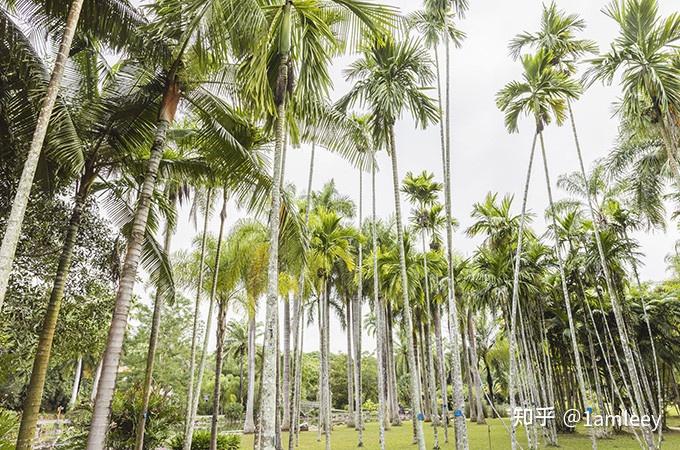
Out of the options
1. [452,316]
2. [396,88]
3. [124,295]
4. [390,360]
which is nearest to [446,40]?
[396,88]

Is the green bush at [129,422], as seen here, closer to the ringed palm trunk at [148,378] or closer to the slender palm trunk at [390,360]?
the ringed palm trunk at [148,378]

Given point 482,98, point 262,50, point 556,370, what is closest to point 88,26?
point 262,50

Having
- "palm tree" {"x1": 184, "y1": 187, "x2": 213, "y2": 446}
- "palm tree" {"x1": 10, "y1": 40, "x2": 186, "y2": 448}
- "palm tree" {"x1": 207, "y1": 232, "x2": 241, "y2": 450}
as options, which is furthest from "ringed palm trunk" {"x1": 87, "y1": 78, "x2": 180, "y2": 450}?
"palm tree" {"x1": 207, "y1": 232, "x2": 241, "y2": 450}

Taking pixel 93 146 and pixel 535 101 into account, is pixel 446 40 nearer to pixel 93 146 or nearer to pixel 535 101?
pixel 535 101

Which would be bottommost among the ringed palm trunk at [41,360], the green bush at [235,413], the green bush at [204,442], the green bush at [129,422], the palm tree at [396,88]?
the green bush at [235,413]

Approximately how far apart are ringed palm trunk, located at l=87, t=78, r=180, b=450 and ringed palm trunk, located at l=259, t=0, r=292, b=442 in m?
1.99

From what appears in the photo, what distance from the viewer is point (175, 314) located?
29.3 meters

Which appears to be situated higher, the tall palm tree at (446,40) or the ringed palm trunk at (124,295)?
the tall palm tree at (446,40)

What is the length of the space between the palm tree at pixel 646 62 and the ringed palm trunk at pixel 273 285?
8.55 metres

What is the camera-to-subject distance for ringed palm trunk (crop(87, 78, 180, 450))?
5180 mm

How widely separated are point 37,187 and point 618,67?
13322 millimetres

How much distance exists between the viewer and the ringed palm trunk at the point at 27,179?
11.7 ft

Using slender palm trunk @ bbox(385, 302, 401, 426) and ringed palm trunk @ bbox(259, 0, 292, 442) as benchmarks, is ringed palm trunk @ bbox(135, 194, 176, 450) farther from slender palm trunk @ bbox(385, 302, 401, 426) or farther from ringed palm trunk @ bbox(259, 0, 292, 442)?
slender palm trunk @ bbox(385, 302, 401, 426)

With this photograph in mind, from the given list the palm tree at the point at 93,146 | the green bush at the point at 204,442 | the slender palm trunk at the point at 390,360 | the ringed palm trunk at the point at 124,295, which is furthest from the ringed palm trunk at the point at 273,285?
the slender palm trunk at the point at 390,360
